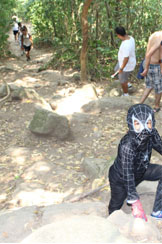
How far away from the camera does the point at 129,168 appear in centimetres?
226

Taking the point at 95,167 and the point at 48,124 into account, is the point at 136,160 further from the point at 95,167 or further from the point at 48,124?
the point at 48,124

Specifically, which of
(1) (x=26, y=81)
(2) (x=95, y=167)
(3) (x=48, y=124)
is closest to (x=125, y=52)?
(3) (x=48, y=124)

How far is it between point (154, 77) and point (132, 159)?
9.72 ft

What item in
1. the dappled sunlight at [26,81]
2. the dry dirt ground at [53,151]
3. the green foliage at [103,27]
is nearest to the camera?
the dry dirt ground at [53,151]

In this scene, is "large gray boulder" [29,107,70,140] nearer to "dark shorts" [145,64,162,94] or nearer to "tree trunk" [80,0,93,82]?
"dark shorts" [145,64,162,94]

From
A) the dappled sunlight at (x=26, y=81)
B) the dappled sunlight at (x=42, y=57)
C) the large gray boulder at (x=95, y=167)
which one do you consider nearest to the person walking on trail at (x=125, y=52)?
the large gray boulder at (x=95, y=167)

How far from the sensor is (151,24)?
8.24 meters

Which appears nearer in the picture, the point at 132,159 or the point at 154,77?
the point at 132,159

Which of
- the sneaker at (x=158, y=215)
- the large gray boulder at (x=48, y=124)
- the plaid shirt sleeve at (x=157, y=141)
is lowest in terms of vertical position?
the large gray boulder at (x=48, y=124)

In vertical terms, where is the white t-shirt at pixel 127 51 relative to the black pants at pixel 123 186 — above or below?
above

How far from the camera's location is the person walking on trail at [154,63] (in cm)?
444

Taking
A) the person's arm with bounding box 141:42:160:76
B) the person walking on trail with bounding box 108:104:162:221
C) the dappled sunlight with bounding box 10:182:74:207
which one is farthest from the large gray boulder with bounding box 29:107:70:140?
the person walking on trail with bounding box 108:104:162:221

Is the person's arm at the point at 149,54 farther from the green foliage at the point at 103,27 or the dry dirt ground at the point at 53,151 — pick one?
the green foliage at the point at 103,27

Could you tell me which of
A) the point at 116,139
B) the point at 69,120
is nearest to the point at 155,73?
the point at 116,139
